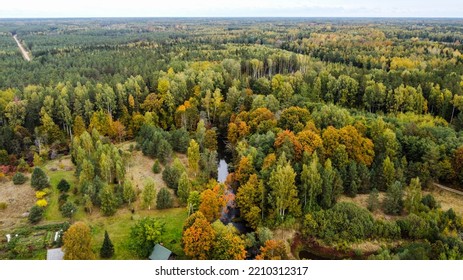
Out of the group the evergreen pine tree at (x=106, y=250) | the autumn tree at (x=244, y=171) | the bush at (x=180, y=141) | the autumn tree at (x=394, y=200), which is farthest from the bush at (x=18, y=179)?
the autumn tree at (x=394, y=200)

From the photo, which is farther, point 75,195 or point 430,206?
point 75,195

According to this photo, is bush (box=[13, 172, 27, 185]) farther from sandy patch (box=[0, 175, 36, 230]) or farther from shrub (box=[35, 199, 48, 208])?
shrub (box=[35, 199, 48, 208])

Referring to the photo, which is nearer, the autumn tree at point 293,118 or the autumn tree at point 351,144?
the autumn tree at point 351,144

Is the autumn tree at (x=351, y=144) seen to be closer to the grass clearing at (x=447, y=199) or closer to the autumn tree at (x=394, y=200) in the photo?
the autumn tree at (x=394, y=200)

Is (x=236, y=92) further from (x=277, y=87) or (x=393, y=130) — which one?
(x=393, y=130)

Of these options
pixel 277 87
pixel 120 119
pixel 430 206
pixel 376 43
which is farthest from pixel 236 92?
pixel 376 43

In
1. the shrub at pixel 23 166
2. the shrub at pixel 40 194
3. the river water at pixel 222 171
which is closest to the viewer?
the shrub at pixel 40 194

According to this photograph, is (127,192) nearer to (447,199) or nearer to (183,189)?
(183,189)
